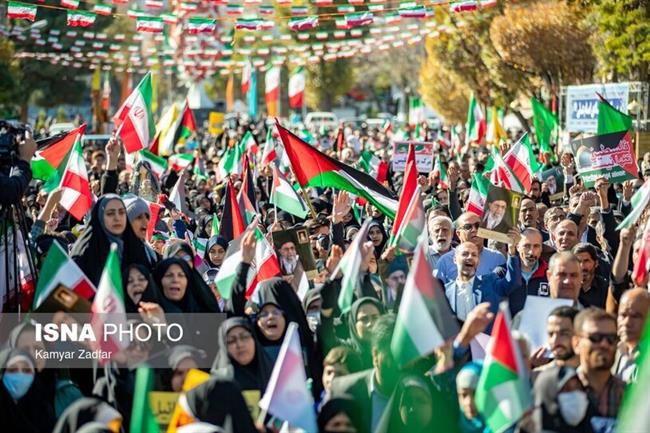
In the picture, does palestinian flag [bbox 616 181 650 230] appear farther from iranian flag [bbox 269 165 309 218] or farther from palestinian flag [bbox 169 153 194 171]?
palestinian flag [bbox 169 153 194 171]

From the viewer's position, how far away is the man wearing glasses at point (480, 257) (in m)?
9.95

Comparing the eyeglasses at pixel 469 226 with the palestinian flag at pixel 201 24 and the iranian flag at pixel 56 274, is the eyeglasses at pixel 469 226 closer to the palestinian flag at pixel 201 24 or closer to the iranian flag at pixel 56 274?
the iranian flag at pixel 56 274

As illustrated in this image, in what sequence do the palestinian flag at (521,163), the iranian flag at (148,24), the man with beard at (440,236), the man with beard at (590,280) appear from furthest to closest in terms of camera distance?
the iranian flag at (148,24), the palestinian flag at (521,163), the man with beard at (440,236), the man with beard at (590,280)

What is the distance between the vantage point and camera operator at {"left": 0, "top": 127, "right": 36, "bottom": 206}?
27.9ft

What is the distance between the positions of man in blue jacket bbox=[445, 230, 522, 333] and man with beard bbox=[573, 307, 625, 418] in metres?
2.73

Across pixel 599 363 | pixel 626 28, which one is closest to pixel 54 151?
pixel 599 363

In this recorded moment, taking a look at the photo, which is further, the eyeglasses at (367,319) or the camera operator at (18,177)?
the camera operator at (18,177)

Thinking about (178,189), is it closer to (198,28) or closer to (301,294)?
(301,294)

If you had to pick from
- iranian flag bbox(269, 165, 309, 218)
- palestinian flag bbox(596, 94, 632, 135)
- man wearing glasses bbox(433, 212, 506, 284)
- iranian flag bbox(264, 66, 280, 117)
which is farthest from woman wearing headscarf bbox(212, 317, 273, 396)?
iranian flag bbox(264, 66, 280, 117)

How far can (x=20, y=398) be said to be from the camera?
6.85 metres

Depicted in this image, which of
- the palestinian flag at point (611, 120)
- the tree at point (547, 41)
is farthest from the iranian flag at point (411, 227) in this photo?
the tree at point (547, 41)

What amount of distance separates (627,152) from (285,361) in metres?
7.96

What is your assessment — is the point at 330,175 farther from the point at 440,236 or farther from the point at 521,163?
the point at 521,163

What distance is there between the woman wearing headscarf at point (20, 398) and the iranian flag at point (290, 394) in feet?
3.86
